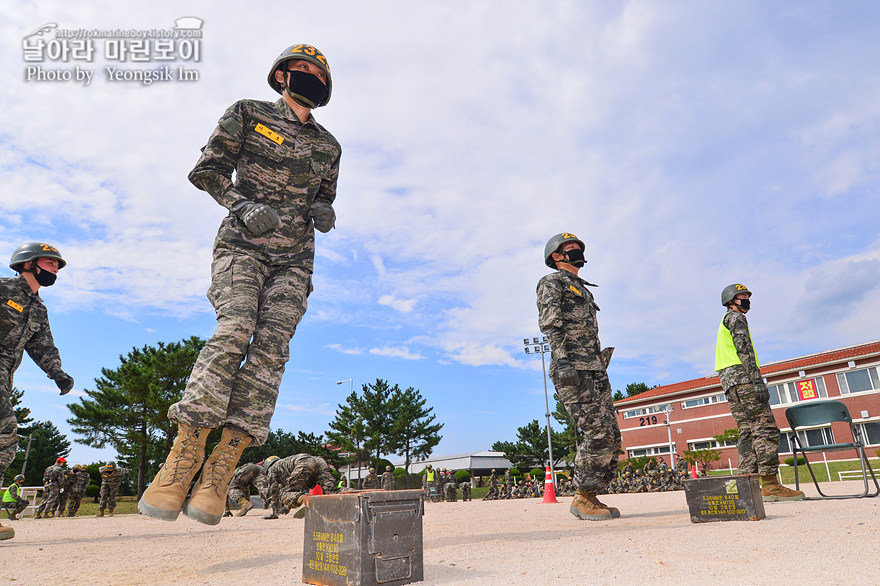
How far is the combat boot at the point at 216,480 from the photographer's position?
2611 millimetres

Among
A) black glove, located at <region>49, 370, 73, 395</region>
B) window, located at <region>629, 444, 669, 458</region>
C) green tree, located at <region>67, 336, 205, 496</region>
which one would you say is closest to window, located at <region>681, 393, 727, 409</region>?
window, located at <region>629, 444, 669, 458</region>

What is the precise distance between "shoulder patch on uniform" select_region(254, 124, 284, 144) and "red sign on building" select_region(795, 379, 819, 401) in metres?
49.9

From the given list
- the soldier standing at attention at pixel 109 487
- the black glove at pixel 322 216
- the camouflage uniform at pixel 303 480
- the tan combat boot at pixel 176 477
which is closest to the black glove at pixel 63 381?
the tan combat boot at pixel 176 477

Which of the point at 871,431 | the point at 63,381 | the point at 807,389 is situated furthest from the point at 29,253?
the point at 807,389

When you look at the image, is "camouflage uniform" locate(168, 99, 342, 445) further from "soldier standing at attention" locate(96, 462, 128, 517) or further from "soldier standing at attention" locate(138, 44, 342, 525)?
"soldier standing at attention" locate(96, 462, 128, 517)

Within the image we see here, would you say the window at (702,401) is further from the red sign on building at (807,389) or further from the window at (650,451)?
the red sign on building at (807,389)

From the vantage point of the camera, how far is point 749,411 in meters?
6.90

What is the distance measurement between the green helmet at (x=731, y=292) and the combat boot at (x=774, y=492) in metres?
2.48

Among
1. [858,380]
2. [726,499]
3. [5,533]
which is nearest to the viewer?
[726,499]

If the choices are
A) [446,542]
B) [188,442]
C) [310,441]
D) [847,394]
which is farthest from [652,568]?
[310,441]

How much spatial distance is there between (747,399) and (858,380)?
143 ft

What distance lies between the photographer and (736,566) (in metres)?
2.22

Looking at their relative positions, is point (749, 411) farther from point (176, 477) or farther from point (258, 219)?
point (176, 477)

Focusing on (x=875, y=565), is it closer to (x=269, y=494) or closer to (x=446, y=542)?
(x=446, y=542)
